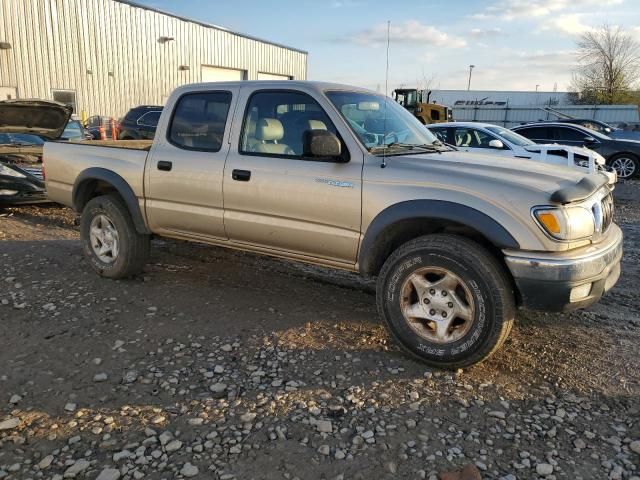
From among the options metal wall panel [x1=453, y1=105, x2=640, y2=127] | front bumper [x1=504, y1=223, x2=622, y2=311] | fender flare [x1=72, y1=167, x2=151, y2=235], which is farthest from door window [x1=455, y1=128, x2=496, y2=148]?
metal wall panel [x1=453, y1=105, x2=640, y2=127]

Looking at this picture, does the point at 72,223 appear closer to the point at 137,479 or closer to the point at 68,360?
the point at 68,360

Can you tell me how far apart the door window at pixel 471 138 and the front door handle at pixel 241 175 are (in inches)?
286

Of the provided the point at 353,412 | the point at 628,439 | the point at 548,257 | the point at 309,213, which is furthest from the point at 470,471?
the point at 309,213

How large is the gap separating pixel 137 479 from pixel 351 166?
2.35m

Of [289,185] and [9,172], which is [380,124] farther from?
[9,172]

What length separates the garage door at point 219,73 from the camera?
29672mm

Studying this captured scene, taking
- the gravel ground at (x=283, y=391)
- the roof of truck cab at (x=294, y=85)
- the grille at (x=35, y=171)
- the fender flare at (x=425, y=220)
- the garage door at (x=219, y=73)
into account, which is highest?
the garage door at (x=219, y=73)

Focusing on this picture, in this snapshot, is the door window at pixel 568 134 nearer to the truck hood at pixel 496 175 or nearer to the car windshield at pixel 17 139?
the truck hood at pixel 496 175

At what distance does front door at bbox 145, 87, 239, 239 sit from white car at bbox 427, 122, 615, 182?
21.3ft

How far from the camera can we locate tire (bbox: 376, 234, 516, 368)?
324 cm

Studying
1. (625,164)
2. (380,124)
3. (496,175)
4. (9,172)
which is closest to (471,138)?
(625,164)

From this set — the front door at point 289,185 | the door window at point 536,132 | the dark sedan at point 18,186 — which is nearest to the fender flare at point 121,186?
the front door at point 289,185

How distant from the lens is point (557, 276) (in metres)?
3.07

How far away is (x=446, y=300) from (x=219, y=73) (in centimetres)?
2982
